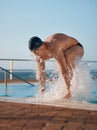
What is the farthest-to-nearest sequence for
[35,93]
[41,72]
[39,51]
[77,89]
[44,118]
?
[35,93] < [77,89] < [41,72] < [39,51] < [44,118]

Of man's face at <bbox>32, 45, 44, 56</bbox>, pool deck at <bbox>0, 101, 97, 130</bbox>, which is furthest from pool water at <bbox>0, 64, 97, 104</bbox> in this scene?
pool deck at <bbox>0, 101, 97, 130</bbox>

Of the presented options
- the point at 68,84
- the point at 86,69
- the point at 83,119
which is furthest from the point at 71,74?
the point at 83,119

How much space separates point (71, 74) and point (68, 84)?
22cm

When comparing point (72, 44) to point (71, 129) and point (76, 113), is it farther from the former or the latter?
point (71, 129)

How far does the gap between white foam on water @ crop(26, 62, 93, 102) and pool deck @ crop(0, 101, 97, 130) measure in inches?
47.7

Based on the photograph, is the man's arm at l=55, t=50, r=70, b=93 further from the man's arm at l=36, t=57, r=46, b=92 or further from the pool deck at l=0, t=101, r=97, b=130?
the pool deck at l=0, t=101, r=97, b=130

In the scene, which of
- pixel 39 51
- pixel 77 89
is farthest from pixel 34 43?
pixel 77 89

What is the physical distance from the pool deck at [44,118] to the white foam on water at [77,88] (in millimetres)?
1212

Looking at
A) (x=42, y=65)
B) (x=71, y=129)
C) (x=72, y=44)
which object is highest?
(x=72, y=44)

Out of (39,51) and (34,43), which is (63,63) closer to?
(39,51)

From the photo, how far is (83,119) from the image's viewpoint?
284 cm

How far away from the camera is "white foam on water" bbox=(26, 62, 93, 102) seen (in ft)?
16.0

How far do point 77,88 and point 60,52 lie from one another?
934 millimetres

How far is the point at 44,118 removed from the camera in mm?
2908
